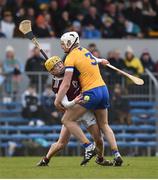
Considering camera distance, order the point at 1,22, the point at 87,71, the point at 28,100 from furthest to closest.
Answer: the point at 1,22
the point at 28,100
the point at 87,71

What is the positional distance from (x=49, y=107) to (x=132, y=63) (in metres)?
2.50

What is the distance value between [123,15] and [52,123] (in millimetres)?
4728

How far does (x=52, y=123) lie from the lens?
71.2 feet

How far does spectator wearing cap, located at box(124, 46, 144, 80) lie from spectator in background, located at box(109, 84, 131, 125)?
0.73 metres

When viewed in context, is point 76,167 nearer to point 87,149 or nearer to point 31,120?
point 87,149

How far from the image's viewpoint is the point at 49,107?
849 inches

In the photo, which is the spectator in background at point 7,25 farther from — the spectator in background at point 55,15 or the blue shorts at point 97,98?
the blue shorts at point 97,98

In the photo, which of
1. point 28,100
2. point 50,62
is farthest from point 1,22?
point 50,62

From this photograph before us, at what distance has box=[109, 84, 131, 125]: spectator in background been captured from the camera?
21.7m

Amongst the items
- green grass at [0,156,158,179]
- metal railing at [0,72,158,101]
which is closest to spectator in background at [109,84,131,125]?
metal railing at [0,72,158,101]

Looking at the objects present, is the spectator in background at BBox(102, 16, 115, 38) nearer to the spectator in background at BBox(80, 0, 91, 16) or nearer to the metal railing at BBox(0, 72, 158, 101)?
the spectator in background at BBox(80, 0, 91, 16)

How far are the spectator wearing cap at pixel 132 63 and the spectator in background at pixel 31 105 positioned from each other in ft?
7.93

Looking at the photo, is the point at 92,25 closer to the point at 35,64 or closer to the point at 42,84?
the point at 35,64

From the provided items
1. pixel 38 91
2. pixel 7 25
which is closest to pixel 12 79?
pixel 38 91
